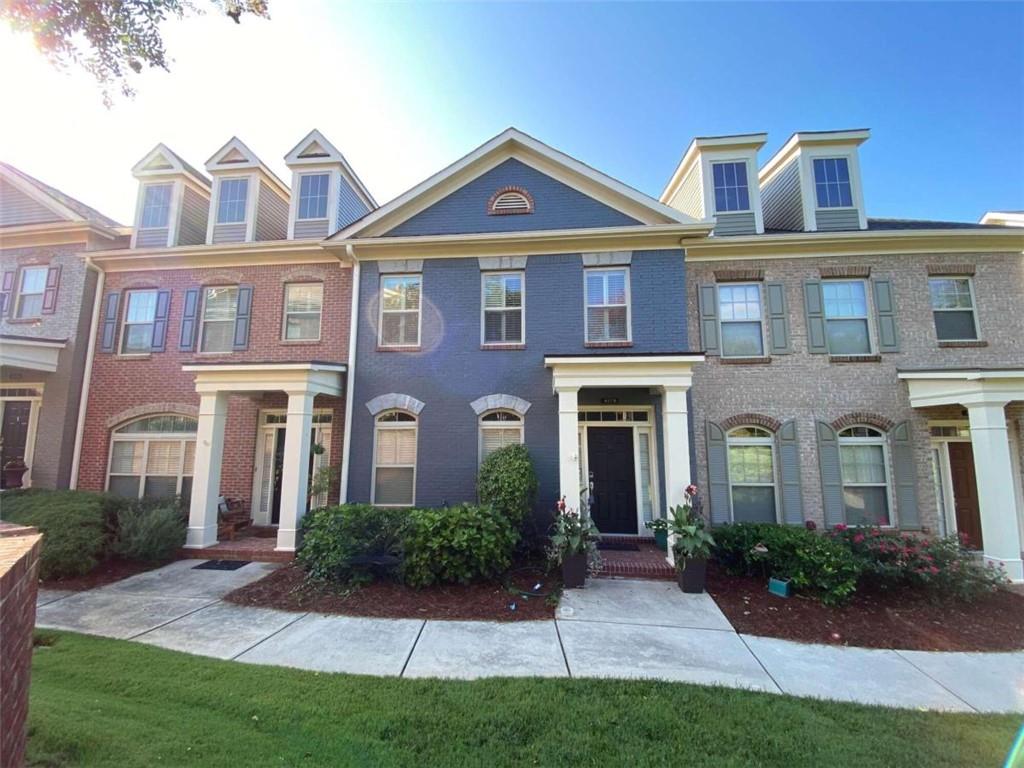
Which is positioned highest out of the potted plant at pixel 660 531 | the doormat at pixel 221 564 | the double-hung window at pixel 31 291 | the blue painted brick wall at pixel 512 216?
the blue painted brick wall at pixel 512 216

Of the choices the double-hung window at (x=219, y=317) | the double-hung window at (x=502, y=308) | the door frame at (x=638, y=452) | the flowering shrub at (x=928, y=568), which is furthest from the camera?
the double-hung window at (x=219, y=317)

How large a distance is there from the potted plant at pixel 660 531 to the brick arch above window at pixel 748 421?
2.41 meters

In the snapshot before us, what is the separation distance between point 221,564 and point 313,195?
852 centimetres

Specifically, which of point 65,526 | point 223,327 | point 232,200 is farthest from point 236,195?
point 65,526

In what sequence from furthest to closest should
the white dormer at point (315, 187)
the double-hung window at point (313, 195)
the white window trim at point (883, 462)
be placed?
1. the double-hung window at point (313, 195)
2. the white dormer at point (315, 187)
3. the white window trim at point (883, 462)

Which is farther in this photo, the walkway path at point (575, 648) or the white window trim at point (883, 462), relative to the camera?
the white window trim at point (883, 462)

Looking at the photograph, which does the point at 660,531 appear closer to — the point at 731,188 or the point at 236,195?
the point at 731,188

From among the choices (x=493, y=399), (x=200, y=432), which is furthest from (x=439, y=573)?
(x=200, y=432)


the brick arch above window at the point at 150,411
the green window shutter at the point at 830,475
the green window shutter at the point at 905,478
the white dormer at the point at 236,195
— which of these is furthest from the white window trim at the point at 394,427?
the green window shutter at the point at 905,478

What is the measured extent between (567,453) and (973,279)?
9616mm

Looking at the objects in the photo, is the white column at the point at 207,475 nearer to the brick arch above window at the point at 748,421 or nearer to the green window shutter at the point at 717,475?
the green window shutter at the point at 717,475

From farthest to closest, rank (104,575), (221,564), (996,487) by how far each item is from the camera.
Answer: (221,564), (996,487), (104,575)

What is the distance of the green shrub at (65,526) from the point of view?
719 centimetres

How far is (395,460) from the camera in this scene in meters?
9.73
